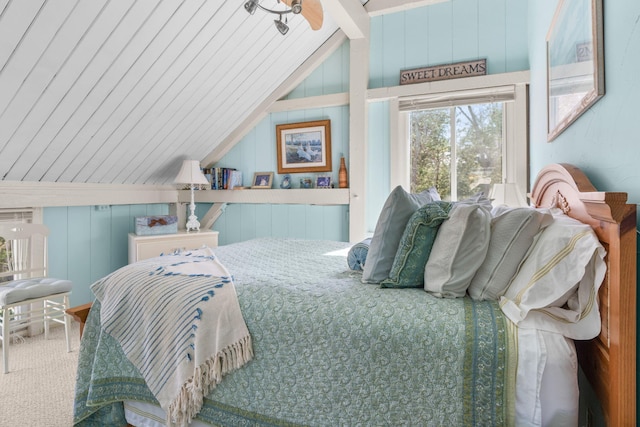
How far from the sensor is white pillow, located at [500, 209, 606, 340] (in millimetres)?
1074

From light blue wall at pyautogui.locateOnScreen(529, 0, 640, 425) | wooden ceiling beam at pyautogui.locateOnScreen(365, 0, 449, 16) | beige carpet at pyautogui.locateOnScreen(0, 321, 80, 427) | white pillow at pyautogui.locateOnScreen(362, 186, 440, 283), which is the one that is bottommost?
beige carpet at pyautogui.locateOnScreen(0, 321, 80, 427)

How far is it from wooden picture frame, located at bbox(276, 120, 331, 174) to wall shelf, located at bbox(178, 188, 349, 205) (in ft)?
0.78

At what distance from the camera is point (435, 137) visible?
3439 mm

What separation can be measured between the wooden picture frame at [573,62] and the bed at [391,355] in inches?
11.1

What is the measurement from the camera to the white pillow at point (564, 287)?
1.07 meters

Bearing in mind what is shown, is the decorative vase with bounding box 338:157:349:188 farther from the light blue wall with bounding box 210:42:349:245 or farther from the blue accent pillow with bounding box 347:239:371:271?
the blue accent pillow with bounding box 347:239:371:271

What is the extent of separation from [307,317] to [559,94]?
63.9 inches

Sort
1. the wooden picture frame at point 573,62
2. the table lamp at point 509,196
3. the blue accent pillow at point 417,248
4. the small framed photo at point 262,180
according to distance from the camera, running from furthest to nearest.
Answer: the small framed photo at point 262,180 < the table lamp at point 509,196 < the blue accent pillow at point 417,248 < the wooden picture frame at point 573,62

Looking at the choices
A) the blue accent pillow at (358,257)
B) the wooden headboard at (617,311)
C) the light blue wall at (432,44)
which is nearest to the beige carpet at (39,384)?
the blue accent pillow at (358,257)

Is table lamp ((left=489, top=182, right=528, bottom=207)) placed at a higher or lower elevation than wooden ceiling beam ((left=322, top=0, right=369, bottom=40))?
lower

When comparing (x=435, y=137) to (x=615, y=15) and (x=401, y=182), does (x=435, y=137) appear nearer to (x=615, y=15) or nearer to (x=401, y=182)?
(x=401, y=182)

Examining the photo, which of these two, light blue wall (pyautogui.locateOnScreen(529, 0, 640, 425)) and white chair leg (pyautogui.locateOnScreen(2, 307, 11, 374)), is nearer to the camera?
light blue wall (pyautogui.locateOnScreen(529, 0, 640, 425))

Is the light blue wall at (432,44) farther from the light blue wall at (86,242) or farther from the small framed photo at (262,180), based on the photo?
the light blue wall at (86,242)

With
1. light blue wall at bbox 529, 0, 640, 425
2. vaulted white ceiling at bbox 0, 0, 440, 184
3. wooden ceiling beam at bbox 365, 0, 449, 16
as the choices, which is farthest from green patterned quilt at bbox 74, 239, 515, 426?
wooden ceiling beam at bbox 365, 0, 449, 16
